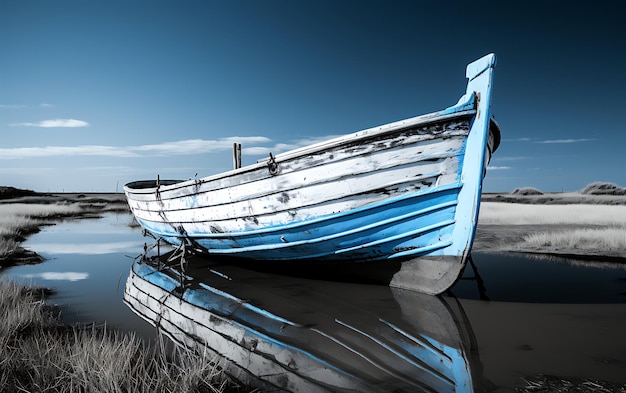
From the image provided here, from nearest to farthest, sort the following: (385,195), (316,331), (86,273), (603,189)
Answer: (316,331), (385,195), (86,273), (603,189)

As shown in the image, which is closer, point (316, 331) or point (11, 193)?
point (316, 331)

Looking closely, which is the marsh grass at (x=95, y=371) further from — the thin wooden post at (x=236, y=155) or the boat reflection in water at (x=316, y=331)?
the thin wooden post at (x=236, y=155)

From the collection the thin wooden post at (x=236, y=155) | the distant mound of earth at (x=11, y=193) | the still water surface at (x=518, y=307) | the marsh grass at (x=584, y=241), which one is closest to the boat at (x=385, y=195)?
the still water surface at (x=518, y=307)

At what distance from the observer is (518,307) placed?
5109 mm

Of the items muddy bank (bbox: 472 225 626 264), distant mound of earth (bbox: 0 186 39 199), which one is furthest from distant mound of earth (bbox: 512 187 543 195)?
distant mound of earth (bbox: 0 186 39 199)

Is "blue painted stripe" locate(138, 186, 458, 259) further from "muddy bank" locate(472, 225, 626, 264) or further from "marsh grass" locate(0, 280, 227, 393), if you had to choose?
"muddy bank" locate(472, 225, 626, 264)

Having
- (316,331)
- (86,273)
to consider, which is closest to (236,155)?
(86,273)

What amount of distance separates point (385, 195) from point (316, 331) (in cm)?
202

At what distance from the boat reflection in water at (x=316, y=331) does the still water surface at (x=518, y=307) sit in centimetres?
22

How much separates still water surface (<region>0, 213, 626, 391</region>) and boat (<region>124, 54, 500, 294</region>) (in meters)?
0.73

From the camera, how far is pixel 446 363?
11.6 feet

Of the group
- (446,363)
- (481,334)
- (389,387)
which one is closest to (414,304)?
(481,334)

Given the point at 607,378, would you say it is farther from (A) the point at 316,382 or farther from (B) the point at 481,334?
(A) the point at 316,382

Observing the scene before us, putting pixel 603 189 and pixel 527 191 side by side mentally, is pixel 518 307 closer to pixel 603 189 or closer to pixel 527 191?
pixel 603 189
